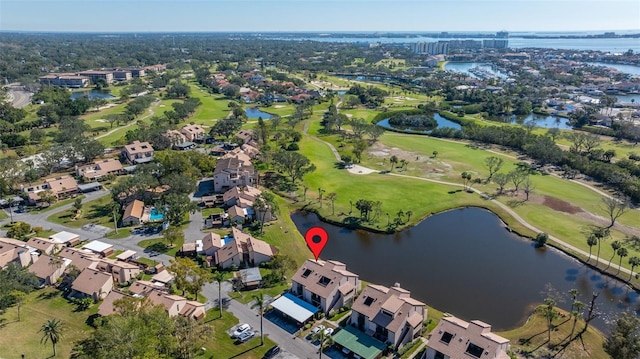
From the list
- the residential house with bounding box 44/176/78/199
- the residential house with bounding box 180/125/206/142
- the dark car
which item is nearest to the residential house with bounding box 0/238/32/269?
the residential house with bounding box 44/176/78/199

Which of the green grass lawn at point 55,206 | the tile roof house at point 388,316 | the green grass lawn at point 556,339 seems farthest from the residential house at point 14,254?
the green grass lawn at point 556,339

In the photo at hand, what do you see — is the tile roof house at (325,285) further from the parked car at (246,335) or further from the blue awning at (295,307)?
the parked car at (246,335)

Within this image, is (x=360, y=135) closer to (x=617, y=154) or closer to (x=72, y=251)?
(x=617, y=154)

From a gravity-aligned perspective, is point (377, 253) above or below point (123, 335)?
below

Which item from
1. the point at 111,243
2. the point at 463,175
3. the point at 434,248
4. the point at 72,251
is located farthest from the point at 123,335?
the point at 463,175

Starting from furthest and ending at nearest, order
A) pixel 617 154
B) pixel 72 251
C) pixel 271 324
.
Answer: pixel 617 154 < pixel 72 251 < pixel 271 324

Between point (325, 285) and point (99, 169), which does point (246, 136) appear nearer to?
point (99, 169)
